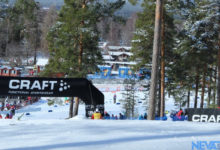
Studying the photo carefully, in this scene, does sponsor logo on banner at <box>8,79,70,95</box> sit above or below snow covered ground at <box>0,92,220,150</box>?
above

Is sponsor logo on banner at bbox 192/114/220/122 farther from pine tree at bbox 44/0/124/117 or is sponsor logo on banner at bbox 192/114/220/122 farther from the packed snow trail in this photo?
pine tree at bbox 44/0/124/117

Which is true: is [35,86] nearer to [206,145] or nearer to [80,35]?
[80,35]

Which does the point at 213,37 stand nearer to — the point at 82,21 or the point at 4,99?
the point at 82,21

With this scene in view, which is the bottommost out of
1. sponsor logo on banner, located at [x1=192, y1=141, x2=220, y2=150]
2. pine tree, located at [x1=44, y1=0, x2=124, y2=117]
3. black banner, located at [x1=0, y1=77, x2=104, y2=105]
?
sponsor logo on banner, located at [x1=192, y1=141, x2=220, y2=150]

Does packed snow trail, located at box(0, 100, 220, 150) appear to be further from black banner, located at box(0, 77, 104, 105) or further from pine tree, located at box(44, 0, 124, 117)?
pine tree, located at box(44, 0, 124, 117)

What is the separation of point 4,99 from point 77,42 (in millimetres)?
21100

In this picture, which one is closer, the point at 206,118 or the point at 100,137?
the point at 100,137

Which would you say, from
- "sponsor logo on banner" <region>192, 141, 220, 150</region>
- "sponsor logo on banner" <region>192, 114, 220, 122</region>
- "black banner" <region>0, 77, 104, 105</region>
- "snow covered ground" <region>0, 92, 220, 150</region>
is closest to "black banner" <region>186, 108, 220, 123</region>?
"sponsor logo on banner" <region>192, 114, 220, 122</region>

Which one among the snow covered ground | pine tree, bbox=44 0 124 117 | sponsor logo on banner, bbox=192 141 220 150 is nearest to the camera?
the snow covered ground

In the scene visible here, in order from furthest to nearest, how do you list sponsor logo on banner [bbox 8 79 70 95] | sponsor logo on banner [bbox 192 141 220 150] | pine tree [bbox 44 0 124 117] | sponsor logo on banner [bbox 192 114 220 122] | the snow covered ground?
Result: pine tree [bbox 44 0 124 117] → sponsor logo on banner [bbox 8 79 70 95] → sponsor logo on banner [bbox 192 114 220 122] → sponsor logo on banner [bbox 192 141 220 150] → the snow covered ground

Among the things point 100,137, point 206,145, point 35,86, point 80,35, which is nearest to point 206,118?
point 206,145

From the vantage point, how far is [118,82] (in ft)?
161

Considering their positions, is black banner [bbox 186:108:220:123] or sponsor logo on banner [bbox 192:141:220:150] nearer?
sponsor logo on banner [bbox 192:141:220:150]

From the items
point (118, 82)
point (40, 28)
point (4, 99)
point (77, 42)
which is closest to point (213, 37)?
point (77, 42)
